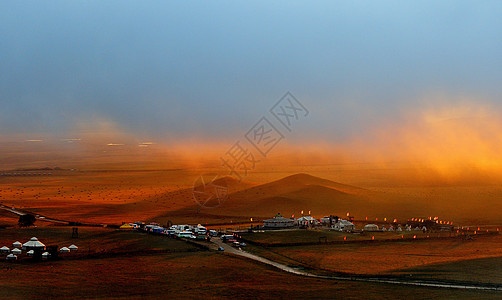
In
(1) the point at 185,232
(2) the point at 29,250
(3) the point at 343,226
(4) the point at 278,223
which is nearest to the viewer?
(2) the point at 29,250

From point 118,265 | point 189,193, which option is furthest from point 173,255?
point 189,193

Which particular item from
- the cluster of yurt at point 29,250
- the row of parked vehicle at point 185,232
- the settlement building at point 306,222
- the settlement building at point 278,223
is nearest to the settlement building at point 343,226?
the settlement building at point 306,222

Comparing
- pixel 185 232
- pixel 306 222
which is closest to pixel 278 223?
pixel 306 222

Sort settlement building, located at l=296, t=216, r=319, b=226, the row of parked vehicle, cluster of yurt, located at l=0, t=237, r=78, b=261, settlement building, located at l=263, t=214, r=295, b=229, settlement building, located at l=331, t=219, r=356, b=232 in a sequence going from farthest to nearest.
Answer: settlement building, located at l=296, t=216, r=319, b=226, settlement building, located at l=331, t=219, r=356, b=232, settlement building, located at l=263, t=214, r=295, b=229, the row of parked vehicle, cluster of yurt, located at l=0, t=237, r=78, b=261

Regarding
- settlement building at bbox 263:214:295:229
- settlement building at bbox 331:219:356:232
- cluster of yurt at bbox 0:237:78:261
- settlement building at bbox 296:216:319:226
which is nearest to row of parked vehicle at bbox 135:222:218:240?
settlement building at bbox 263:214:295:229

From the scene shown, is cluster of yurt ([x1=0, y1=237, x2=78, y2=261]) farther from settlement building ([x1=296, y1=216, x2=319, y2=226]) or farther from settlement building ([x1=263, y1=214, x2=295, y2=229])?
settlement building ([x1=296, y1=216, x2=319, y2=226])

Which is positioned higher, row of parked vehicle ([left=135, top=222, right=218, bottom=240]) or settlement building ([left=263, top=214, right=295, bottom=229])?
settlement building ([left=263, top=214, right=295, bottom=229])

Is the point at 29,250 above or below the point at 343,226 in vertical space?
below

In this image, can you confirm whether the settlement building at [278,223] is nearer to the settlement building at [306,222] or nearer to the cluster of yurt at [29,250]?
the settlement building at [306,222]

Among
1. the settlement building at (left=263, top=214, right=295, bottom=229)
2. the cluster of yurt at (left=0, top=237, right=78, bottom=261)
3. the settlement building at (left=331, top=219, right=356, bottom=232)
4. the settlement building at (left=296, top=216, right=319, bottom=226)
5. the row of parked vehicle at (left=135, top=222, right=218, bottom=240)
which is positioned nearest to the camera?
the cluster of yurt at (left=0, top=237, right=78, bottom=261)

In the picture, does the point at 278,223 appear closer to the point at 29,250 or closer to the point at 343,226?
the point at 343,226

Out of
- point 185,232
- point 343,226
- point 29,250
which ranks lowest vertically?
point 29,250

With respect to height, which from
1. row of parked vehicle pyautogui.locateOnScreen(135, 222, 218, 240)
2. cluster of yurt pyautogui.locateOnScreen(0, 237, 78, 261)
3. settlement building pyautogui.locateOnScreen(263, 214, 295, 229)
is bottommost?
cluster of yurt pyautogui.locateOnScreen(0, 237, 78, 261)

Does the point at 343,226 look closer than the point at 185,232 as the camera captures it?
No
